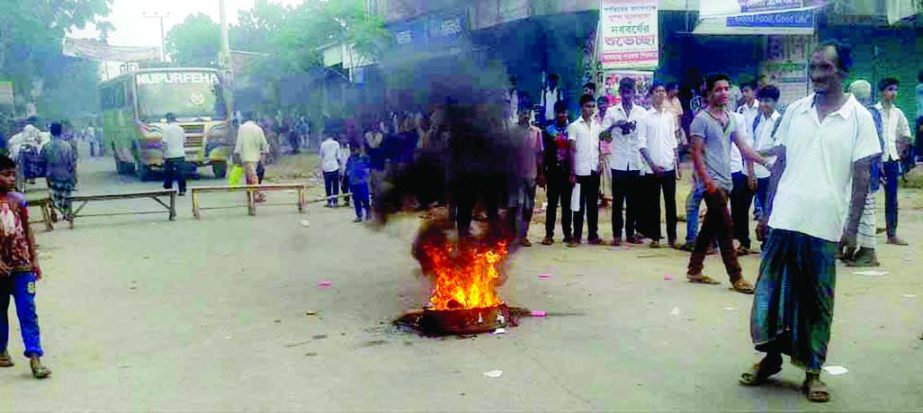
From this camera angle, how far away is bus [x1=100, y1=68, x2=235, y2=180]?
22.7 metres

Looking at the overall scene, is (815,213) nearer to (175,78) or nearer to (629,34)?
(629,34)

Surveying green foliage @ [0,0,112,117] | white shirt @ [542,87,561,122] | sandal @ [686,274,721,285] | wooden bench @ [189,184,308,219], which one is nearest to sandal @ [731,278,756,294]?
sandal @ [686,274,721,285]

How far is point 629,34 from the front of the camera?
1157 centimetres

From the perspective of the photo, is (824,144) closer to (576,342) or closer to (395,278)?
(576,342)

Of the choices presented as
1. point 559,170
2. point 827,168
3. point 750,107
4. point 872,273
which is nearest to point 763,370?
point 827,168

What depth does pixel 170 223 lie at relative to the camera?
13172 millimetres

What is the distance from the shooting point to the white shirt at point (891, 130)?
859 cm

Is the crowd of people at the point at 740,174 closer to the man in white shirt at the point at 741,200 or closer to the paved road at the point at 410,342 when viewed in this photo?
the man in white shirt at the point at 741,200

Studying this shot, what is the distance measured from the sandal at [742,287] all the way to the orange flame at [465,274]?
2002mm

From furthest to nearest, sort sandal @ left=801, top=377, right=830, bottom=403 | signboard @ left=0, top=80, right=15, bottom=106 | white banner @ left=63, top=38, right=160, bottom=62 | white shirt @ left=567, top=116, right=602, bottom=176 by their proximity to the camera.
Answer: white banner @ left=63, top=38, right=160, bottom=62 → signboard @ left=0, top=80, right=15, bottom=106 → white shirt @ left=567, top=116, right=602, bottom=176 → sandal @ left=801, top=377, right=830, bottom=403

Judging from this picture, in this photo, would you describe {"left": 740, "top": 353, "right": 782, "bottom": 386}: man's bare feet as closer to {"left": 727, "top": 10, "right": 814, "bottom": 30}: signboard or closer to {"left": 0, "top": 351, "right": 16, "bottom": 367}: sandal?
{"left": 0, "top": 351, "right": 16, "bottom": 367}: sandal

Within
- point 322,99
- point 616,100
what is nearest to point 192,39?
point 322,99

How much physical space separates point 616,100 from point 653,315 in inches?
235

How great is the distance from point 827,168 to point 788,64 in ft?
44.1
